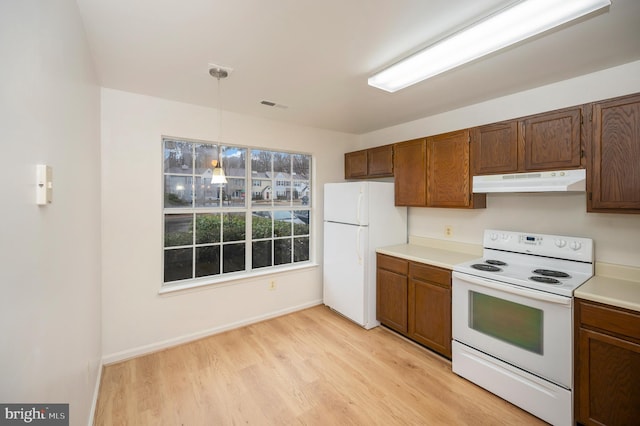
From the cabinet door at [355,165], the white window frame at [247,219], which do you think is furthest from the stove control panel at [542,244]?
the white window frame at [247,219]

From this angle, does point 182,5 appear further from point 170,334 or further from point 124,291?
point 170,334

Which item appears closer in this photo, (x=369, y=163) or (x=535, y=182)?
(x=535, y=182)

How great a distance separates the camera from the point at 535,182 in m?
2.25

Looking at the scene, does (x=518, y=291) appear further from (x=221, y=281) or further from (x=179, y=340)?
(x=179, y=340)

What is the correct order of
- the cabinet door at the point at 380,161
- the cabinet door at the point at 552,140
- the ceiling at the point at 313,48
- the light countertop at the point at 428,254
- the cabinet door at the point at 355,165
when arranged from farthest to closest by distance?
the cabinet door at the point at 355,165, the cabinet door at the point at 380,161, the light countertop at the point at 428,254, the cabinet door at the point at 552,140, the ceiling at the point at 313,48

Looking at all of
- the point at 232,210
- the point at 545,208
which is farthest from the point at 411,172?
the point at 232,210

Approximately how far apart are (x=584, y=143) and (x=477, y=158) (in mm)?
751

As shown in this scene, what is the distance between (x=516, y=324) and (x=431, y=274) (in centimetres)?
78

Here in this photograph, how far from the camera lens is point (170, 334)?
2.90 metres

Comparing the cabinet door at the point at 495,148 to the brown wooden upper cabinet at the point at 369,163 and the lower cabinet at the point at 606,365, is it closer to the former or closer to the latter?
the brown wooden upper cabinet at the point at 369,163

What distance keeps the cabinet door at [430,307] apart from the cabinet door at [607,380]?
93 cm

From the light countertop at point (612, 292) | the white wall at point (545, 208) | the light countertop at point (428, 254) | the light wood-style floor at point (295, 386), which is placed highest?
the white wall at point (545, 208)

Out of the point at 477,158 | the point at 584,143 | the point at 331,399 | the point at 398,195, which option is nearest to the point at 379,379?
the point at 331,399

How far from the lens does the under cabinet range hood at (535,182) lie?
206 cm
